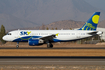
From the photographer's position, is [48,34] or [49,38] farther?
[48,34]

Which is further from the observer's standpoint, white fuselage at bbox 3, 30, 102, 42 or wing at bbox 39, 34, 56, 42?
A: white fuselage at bbox 3, 30, 102, 42

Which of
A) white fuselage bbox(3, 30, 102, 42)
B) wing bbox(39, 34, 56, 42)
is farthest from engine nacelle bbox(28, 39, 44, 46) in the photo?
white fuselage bbox(3, 30, 102, 42)

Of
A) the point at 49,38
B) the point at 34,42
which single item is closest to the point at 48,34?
the point at 49,38

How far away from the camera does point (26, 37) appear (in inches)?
1746

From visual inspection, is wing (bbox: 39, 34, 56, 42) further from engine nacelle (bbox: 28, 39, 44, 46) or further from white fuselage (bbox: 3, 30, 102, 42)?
engine nacelle (bbox: 28, 39, 44, 46)

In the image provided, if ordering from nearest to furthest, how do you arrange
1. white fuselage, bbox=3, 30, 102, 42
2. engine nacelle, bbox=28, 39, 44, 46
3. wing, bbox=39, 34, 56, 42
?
engine nacelle, bbox=28, 39, 44, 46 < wing, bbox=39, 34, 56, 42 < white fuselage, bbox=3, 30, 102, 42

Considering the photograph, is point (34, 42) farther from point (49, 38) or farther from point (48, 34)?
point (48, 34)

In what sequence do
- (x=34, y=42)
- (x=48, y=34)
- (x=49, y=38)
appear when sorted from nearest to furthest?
(x=34, y=42), (x=49, y=38), (x=48, y=34)

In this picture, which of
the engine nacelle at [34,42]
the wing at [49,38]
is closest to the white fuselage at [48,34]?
the wing at [49,38]

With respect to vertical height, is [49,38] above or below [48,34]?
below

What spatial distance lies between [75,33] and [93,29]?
5424 millimetres
